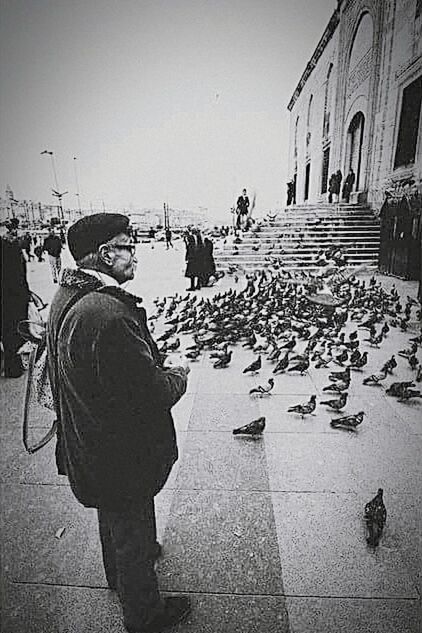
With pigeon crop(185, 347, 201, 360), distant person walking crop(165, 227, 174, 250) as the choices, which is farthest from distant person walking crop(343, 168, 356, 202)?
pigeon crop(185, 347, 201, 360)

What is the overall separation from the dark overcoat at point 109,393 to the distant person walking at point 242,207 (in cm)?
235

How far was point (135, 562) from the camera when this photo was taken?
1.47m

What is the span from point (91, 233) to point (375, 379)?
124 inches

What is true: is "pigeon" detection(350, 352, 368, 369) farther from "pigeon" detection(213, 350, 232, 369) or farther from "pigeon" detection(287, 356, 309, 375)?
"pigeon" detection(213, 350, 232, 369)

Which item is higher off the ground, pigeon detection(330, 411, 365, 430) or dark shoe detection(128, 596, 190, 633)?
pigeon detection(330, 411, 365, 430)

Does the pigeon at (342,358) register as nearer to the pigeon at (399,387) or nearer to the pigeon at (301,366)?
the pigeon at (301,366)

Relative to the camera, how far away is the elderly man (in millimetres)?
1183

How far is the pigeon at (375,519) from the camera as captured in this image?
77.1 inches

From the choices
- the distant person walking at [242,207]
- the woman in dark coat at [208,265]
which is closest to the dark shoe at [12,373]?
the woman in dark coat at [208,265]

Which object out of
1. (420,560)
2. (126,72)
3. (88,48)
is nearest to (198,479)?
(420,560)

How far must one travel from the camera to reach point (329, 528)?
207 cm

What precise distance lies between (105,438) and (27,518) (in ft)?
4.53

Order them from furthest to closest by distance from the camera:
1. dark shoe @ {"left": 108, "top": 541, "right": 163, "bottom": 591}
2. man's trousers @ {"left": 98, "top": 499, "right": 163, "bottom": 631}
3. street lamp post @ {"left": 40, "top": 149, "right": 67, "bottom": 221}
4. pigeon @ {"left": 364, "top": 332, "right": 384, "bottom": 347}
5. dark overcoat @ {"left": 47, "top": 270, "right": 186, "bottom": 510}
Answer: pigeon @ {"left": 364, "top": 332, "right": 384, "bottom": 347}
street lamp post @ {"left": 40, "top": 149, "right": 67, "bottom": 221}
dark shoe @ {"left": 108, "top": 541, "right": 163, "bottom": 591}
man's trousers @ {"left": 98, "top": 499, "right": 163, "bottom": 631}
dark overcoat @ {"left": 47, "top": 270, "right": 186, "bottom": 510}

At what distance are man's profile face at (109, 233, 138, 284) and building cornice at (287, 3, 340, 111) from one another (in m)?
1.75
